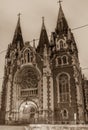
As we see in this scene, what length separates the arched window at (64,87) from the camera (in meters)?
29.3

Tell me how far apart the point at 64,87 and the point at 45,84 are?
3.24 m

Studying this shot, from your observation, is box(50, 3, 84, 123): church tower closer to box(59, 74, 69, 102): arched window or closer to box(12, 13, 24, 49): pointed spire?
box(59, 74, 69, 102): arched window

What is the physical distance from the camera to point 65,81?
99.0 feet

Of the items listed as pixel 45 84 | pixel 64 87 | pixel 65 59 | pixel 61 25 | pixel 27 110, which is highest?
pixel 61 25

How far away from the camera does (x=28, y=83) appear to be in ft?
106

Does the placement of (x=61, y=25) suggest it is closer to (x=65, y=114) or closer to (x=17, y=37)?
(x=17, y=37)

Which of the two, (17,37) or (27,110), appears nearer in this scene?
(27,110)

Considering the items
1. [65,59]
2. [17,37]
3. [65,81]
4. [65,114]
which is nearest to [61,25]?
[65,59]

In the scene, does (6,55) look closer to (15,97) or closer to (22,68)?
(22,68)

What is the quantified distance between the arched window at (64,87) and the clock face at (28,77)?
163 inches

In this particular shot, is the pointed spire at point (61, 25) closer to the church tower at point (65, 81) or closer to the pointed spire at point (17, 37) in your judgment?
the church tower at point (65, 81)

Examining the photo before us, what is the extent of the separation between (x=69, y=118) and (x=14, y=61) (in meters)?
15.1

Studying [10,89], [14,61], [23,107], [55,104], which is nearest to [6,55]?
[14,61]

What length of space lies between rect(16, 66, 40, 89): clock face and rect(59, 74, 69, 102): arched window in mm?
4135
